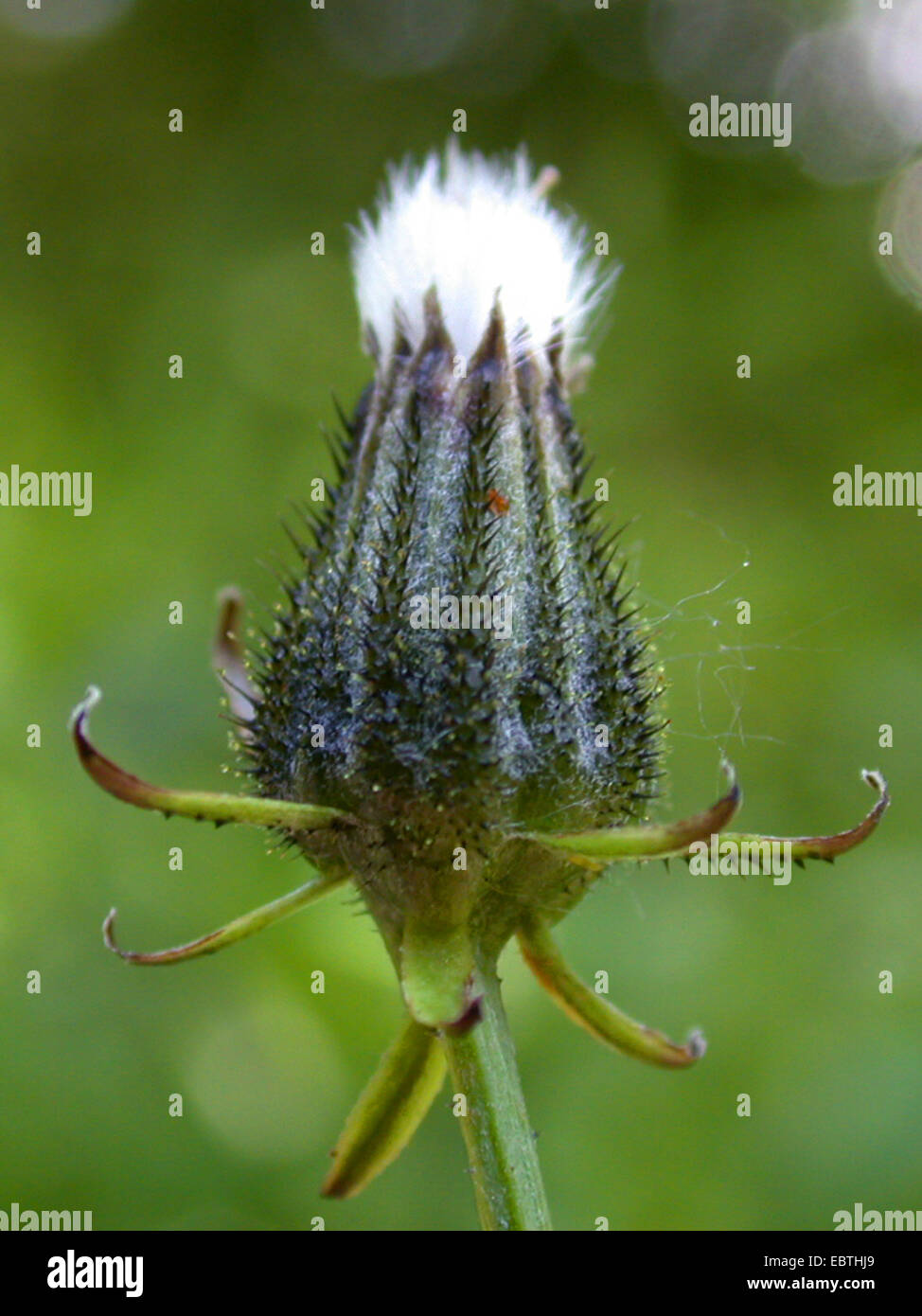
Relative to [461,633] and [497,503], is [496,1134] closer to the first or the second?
[461,633]

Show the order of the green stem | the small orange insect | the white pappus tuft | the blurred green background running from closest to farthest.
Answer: the green stem
the small orange insect
the white pappus tuft
the blurred green background

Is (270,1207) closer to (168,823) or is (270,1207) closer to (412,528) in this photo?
(168,823)

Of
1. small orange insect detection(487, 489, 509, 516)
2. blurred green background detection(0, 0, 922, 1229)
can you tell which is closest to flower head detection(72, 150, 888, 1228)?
small orange insect detection(487, 489, 509, 516)

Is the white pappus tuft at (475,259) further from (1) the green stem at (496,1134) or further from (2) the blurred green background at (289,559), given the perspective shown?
(1) the green stem at (496,1134)

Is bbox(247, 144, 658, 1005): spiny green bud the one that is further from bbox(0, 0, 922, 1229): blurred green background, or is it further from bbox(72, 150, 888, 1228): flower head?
bbox(0, 0, 922, 1229): blurred green background

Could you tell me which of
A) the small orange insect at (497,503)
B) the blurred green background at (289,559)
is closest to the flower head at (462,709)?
the small orange insect at (497,503)
